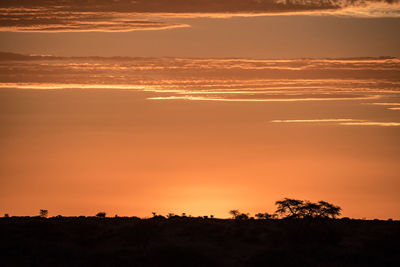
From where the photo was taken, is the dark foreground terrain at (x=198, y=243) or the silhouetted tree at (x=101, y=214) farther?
the silhouetted tree at (x=101, y=214)

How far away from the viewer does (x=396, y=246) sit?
65312 millimetres

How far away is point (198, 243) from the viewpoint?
6875cm

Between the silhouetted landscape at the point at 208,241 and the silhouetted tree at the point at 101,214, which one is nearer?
the silhouetted landscape at the point at 208,241

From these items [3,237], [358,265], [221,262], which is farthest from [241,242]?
[3,237]

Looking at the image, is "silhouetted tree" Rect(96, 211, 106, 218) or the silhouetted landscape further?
"silhouetted tree" Rect(96, 211, 106, 218)

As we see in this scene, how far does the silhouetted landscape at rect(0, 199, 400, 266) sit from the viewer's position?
59.6 m

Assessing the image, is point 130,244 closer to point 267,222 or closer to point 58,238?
point 58,238

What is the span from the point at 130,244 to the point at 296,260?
52.5 ft

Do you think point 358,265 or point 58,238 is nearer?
point 358,265

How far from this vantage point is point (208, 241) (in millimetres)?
69312

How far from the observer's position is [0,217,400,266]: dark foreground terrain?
195 ft

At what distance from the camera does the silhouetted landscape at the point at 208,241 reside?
195 feet

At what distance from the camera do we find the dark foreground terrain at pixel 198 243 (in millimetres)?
59438

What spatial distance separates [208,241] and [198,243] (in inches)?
39.9
